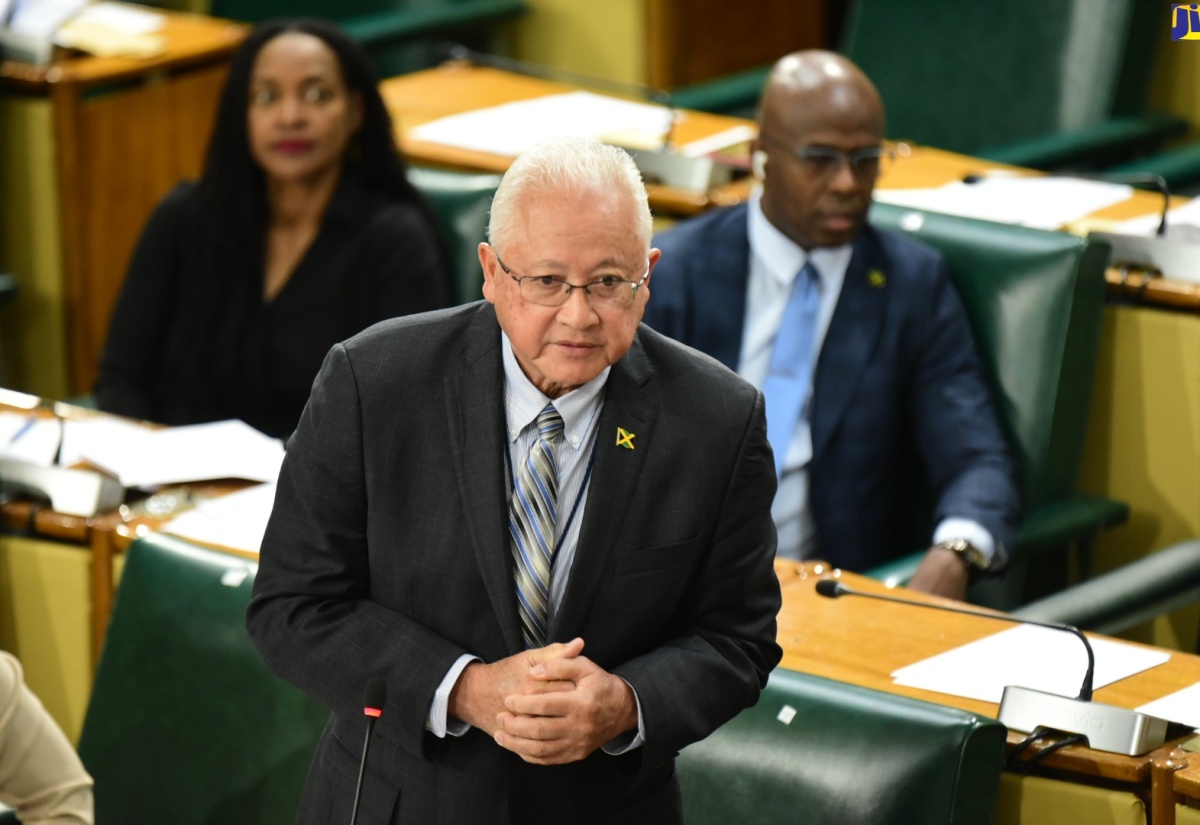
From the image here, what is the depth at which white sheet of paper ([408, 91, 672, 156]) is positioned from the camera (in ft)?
12.4

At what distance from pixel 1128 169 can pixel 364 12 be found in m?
2.09

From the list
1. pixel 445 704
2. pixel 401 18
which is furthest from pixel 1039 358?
pixel 401 18

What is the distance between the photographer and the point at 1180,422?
117 inches

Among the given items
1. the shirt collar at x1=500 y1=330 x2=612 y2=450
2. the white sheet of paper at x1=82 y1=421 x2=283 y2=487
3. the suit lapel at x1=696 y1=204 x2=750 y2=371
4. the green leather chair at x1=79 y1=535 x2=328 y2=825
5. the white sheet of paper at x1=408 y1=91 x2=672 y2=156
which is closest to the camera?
the shirt collar at x1=500 y1=330 x2=612 y2=450

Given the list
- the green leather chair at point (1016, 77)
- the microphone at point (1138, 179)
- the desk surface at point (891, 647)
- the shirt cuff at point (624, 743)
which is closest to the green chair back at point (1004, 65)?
the green leather chair at point (1016, 77)

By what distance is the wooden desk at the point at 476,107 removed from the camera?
3.48 m

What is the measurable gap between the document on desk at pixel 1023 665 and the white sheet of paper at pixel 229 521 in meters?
0.83

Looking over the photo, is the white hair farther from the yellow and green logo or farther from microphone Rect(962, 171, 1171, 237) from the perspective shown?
the yellow and green logo

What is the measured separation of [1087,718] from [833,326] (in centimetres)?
108

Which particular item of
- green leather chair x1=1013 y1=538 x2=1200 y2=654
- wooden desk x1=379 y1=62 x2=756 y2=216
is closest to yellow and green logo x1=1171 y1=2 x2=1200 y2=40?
wooden desk x1=379 y1=62 x2=756 y2=216

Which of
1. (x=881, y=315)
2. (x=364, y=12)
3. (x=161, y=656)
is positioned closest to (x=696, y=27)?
(x=364, y=12)

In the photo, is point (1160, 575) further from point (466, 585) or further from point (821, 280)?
point (466, 585)

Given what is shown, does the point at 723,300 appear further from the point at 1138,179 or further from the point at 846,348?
the point at 1138,179

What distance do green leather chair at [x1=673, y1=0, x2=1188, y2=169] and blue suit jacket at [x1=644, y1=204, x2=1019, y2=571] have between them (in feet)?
3.98
